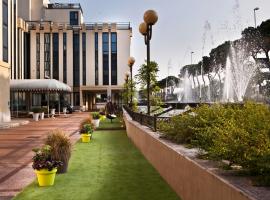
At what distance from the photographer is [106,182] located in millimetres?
8430

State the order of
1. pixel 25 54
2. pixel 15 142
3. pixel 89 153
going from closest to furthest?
pixel 89 153, pixel 15 142, pixel 25 54

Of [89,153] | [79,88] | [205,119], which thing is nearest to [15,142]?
[89,153]

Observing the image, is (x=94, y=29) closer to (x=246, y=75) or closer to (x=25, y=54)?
(x=25, y=54)

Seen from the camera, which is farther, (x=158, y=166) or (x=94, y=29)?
(x=94, y=29)

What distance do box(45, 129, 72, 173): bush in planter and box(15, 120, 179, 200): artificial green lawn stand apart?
301 mm

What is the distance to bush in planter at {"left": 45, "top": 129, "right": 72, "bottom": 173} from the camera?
9.16m

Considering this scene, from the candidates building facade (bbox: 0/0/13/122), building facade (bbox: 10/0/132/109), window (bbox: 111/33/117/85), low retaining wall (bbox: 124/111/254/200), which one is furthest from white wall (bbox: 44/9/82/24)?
low retaining wall (bbox: 124/111/254/200)

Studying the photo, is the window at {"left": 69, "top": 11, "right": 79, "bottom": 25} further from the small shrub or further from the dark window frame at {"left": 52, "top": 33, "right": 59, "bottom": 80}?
the small shrub

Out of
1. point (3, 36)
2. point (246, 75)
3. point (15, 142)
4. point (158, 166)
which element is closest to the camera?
point (158, 166)

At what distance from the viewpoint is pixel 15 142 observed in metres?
17.5

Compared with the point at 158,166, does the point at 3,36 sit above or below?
above

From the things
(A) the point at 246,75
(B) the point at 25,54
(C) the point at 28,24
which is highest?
(C) the point at 28,24

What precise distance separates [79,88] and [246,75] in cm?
3486

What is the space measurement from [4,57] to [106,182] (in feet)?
78.1
